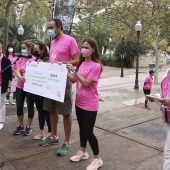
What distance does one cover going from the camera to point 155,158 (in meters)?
3.89

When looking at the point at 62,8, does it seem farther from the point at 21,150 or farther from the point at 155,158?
the point at 155,158

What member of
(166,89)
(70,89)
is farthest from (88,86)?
(166,89)

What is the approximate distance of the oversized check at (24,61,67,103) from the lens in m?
3.45

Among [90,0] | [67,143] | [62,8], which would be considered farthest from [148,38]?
[67,143]

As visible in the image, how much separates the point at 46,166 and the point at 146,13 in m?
12.1

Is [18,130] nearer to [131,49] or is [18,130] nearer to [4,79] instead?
[4,79]

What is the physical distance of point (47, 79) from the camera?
3.71 m

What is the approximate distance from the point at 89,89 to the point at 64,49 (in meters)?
0.82

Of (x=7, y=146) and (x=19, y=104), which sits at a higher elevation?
(x=19, y=104)

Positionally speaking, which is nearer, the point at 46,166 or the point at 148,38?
the point at 46,166

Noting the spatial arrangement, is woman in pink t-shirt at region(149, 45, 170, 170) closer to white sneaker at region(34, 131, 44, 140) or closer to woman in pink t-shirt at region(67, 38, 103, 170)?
woman in pink t-shirt at region(67, 38, 103, 170)

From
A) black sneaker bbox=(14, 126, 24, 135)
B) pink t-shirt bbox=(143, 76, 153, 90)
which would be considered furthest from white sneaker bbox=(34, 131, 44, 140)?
pink t-shirt bbox=(143, 76, 153, 90)

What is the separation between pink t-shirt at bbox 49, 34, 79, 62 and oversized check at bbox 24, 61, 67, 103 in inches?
9.6

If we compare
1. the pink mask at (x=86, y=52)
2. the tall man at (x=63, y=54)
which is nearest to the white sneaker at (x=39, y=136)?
the tall man at (x=63, y=54)
